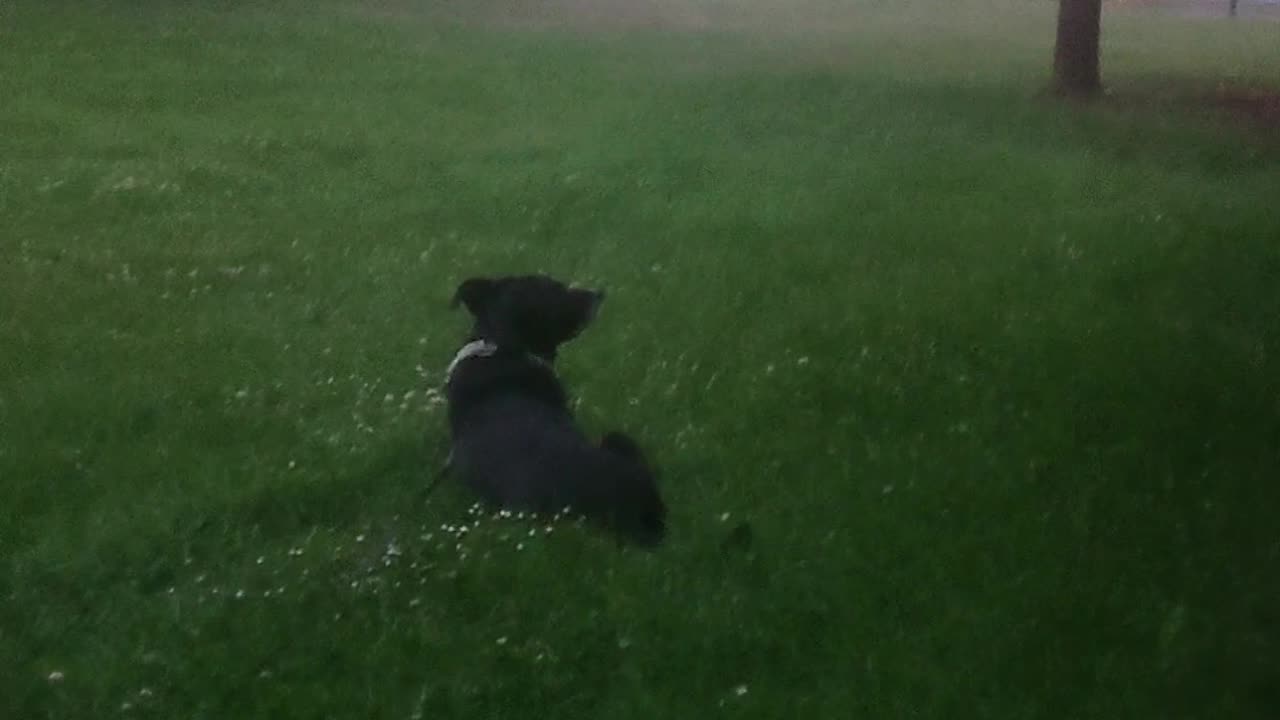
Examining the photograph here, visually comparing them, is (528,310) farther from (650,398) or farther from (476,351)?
(650,398)

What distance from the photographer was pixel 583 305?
762 centimetres

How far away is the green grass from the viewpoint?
5699mm

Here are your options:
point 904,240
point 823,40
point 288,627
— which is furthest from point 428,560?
point 823,40

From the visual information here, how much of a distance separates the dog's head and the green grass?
0.74 metres

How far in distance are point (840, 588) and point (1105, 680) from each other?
46.7 inches

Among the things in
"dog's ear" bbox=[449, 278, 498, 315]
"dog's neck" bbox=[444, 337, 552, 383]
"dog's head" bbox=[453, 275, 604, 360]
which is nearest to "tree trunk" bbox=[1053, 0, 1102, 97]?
"dog's head" bbox=[453, 275, 604, 360]

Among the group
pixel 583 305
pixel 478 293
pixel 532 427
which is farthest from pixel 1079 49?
pixel 532 427

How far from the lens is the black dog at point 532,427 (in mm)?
6469

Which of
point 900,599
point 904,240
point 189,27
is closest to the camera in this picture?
point 900,599

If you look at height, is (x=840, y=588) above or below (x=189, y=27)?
below

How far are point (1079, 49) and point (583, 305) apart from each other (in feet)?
44.1

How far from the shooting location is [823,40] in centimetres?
2573

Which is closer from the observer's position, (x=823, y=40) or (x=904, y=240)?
(x=904, y=240)

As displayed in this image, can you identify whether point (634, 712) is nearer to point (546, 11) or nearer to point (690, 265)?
point (690, 265)
